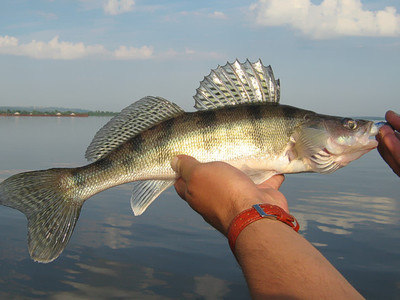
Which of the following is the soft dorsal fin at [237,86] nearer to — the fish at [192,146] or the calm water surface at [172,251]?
the fish at [192,146]

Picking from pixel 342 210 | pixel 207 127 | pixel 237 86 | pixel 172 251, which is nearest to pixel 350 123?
pixel 237 86

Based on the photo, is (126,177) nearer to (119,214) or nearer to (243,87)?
(243,87)

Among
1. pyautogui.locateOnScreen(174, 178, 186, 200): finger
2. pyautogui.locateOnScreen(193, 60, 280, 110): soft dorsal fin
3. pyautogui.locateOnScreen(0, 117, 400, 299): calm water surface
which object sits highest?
pyautogui.locateOnScreen(193, 60, 280, 110): soft dorsal fin

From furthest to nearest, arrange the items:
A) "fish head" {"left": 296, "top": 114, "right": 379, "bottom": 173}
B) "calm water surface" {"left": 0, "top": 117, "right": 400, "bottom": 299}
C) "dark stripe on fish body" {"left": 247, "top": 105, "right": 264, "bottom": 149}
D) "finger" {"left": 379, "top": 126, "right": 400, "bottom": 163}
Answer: "calm water surface" {"left": 0, "top": 117, "right": 400, "bottom": 299} → "fish head" {"left": 296, "top": 114, "right": 379, "bottom": 173} → "dark stripe on fish body" {"left": 247, "top": 105, "right": 264, "bottom": 149} → "finger" {"left": 379, "top": 126, "right": 400, "bottom": 163}

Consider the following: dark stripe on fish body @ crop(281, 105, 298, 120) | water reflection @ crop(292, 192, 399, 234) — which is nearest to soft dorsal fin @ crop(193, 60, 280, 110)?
dark stripe on fish body @ crop(281, 105, 298, 120)

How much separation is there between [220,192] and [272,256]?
3.29ft

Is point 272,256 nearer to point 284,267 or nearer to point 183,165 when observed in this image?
point 284,267

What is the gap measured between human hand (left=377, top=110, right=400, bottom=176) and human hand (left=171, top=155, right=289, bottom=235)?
4.27 feet

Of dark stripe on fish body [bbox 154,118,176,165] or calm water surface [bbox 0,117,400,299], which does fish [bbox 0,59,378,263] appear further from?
calm water surface [bbox 0,117,400,299]

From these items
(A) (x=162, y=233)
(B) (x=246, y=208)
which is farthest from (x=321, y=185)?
(B) (x=246, y=208)

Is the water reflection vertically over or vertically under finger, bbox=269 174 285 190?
under

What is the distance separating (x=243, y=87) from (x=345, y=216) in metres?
7.31

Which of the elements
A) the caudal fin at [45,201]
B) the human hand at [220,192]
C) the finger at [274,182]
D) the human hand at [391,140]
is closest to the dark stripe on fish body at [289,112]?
the finger at [274,182]

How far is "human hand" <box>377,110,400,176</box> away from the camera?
408 cm
